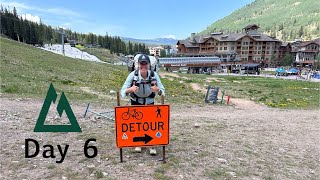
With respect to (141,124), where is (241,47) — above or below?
above

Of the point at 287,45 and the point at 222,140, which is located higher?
the point at 287,45

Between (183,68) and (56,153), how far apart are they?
295 ft

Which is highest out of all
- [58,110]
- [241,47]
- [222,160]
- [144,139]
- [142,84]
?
[241,47]

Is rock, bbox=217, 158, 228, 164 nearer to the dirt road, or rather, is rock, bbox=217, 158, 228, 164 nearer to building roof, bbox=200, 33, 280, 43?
the dirt road

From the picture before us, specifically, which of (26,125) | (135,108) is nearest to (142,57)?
(135,108)

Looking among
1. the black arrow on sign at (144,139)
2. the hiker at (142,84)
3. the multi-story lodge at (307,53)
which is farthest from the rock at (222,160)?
the multi-story lodge at (307,53)

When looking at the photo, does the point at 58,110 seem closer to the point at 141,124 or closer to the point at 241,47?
the point at 141,124

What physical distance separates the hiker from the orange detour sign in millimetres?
424

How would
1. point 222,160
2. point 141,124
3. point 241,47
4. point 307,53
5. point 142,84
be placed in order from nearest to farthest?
point 141,124 < point 142,84 < point 222,160 < point 241,47 < point 307,53

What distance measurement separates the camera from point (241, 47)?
12638cm

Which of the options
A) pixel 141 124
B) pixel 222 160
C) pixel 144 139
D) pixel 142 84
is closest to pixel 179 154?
pixel 222 160

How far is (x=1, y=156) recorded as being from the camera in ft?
22.6

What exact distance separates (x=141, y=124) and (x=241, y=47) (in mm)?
126639

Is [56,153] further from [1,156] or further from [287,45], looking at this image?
[287,45]
